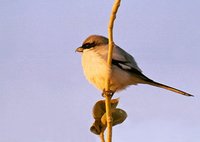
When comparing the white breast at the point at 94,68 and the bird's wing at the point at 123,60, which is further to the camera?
the white breast at the point at 94,68

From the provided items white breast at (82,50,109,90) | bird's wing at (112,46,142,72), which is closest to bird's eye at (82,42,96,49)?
white breast at (82,50,109,90)

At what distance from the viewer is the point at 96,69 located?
15.9ft

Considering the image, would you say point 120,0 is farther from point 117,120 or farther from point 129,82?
point 129,82

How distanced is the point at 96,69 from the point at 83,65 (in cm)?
31

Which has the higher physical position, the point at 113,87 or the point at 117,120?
the point at 117,120

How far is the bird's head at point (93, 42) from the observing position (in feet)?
17.3

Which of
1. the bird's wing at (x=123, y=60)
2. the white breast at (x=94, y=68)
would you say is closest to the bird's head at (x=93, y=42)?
the white breast at (x=94, y=68)

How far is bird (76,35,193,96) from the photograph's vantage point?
4664 millimetres

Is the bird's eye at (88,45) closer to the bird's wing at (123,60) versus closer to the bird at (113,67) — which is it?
the bird at (113,67)

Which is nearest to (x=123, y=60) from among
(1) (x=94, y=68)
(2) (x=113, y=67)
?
(2) (x=113, y=67)

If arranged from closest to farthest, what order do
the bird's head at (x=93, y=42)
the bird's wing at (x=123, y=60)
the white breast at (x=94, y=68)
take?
the bird's wing at (x=123, y=60), the white breast at (x=94, y=68), the bird's head at (x=93, y=42)

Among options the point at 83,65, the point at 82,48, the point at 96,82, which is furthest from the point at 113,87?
the point at 82,48

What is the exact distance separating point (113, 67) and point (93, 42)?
0.79 metres

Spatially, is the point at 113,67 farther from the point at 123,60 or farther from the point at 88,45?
the point at 88,45
